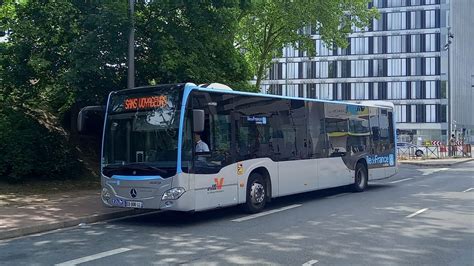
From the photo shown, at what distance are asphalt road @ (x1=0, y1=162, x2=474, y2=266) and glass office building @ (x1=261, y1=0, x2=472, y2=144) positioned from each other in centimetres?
7276

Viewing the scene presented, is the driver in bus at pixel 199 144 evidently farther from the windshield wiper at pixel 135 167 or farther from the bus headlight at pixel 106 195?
the bus headlight at pixel 106 195

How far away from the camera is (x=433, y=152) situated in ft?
147

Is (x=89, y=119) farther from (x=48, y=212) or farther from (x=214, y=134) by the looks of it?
(x=214, y=134)

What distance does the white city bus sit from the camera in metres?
11.0

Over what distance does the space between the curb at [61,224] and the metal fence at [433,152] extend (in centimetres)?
3501

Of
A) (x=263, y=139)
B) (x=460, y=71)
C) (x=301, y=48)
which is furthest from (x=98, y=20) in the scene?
(x=460, y=71)

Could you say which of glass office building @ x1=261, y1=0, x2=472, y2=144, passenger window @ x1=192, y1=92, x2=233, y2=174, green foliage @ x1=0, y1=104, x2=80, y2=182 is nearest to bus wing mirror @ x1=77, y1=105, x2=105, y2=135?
passenger window @ x1=192, y1=92, x2=233, y2=174

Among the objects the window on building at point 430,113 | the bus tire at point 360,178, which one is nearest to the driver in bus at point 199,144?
the bus tire at point 360,178

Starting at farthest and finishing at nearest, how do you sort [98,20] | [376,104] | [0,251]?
[376,104]
[98,20]
[0,251]

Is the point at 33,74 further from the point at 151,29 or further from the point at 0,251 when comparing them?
the point at 0,251

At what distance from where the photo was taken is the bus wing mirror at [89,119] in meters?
12.0

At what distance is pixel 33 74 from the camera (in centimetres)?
1792

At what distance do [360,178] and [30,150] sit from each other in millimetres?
11016

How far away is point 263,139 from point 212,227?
3105mm
